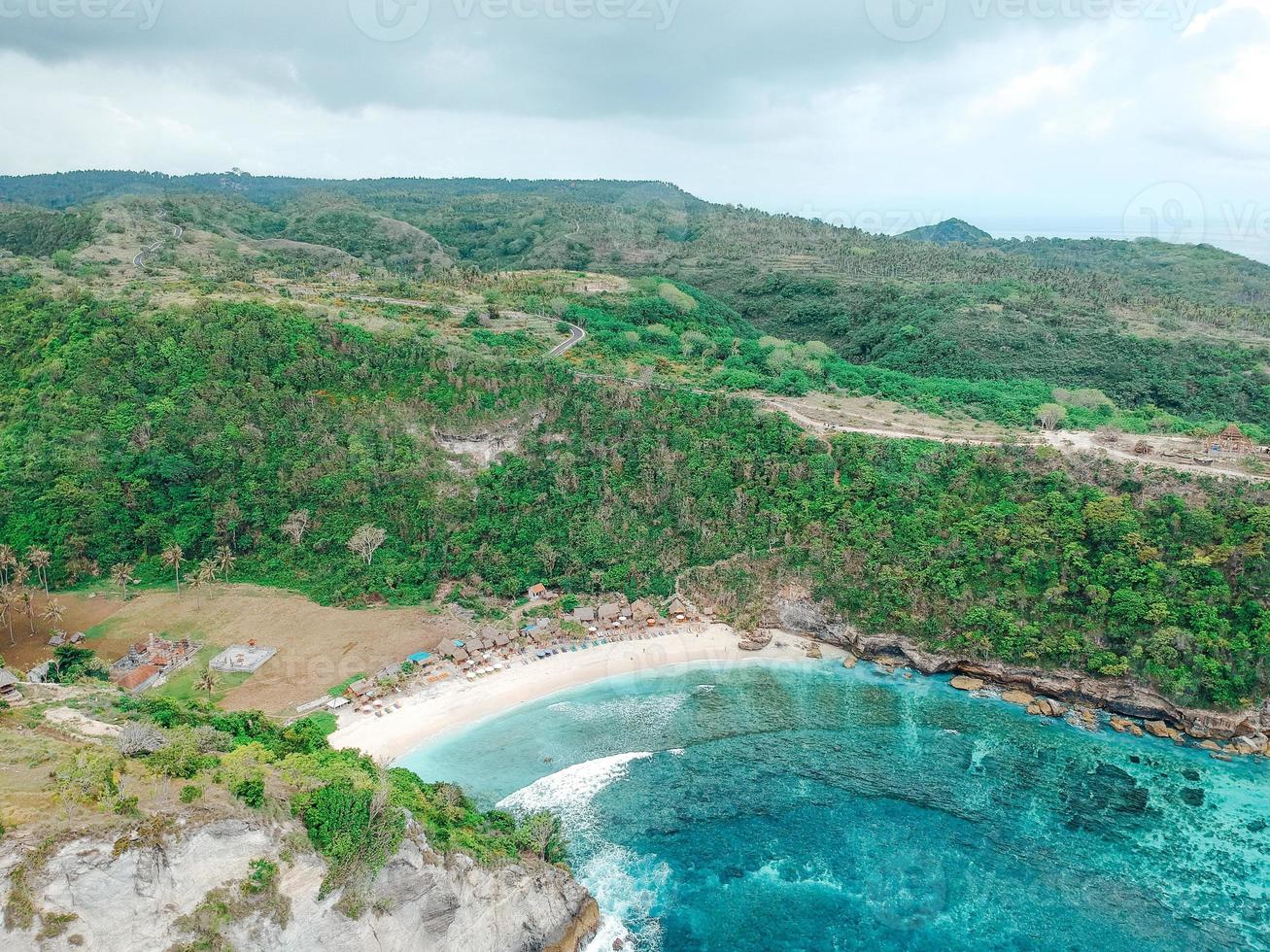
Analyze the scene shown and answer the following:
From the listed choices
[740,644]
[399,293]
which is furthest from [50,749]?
[399,293]

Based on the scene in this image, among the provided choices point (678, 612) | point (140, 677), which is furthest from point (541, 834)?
point (140, 677)

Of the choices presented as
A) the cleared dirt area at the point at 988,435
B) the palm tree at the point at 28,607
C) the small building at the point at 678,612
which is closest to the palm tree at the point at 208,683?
the palm tree at the point at 28,607

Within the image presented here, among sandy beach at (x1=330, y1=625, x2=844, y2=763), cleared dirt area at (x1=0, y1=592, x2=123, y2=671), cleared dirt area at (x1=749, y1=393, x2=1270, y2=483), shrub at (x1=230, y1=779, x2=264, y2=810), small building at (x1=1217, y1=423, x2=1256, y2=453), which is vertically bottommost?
sandy beach at (x1=330, y1=625, x2=844, y2=763)

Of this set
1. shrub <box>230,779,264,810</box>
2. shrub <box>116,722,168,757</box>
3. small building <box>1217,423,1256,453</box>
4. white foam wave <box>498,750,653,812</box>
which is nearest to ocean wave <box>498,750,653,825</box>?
white foam wave <box>498,750,653,812</box>

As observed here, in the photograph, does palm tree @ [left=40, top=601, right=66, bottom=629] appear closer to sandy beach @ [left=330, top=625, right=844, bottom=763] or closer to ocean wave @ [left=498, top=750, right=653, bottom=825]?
sandy beach @ [left=330, top=625, right=844, bottom=763]

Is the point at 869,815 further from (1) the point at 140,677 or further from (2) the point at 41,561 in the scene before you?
(2) the point at 41,561

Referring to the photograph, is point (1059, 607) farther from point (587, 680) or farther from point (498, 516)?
point (498, 516)
